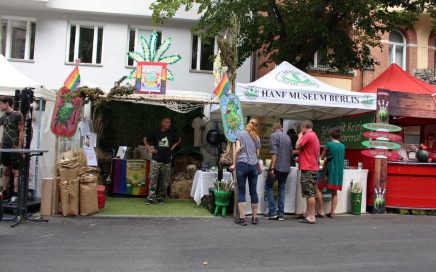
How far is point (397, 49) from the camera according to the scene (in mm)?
18000

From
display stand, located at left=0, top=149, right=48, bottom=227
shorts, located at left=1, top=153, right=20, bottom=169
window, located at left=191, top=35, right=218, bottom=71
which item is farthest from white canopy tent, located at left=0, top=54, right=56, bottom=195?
window, located at left=191, top=35, right=218, bottom=71

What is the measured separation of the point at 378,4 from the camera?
11.8 meters

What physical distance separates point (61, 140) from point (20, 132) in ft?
3.25

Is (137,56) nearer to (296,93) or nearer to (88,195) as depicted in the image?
(88,195)

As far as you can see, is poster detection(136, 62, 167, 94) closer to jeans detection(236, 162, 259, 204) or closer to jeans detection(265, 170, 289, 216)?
jeans detection(236, 162, 259, 204)

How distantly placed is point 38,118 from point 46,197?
5.76ft

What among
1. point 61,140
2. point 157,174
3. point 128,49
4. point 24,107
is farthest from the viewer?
point 128,49

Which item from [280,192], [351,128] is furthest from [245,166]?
[351,128]

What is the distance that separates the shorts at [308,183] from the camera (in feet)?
24.1

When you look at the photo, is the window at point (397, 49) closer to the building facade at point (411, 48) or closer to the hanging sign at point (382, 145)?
the building facade at point (411, 48)

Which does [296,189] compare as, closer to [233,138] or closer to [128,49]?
[233,138]

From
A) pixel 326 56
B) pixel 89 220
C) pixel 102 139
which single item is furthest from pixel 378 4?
pixel 89 220

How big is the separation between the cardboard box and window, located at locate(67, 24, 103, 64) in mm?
8913

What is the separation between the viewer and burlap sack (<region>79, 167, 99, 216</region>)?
7324mm
